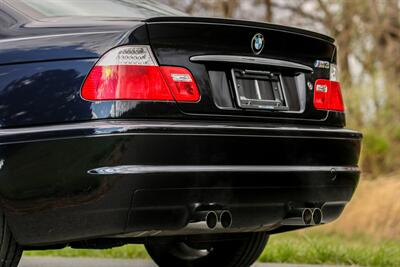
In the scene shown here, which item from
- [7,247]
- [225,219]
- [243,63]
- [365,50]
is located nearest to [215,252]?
[225,219]

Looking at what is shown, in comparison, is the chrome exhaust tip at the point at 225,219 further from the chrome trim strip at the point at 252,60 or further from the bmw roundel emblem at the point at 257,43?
the bmw roundel emblem at the point at 257,43

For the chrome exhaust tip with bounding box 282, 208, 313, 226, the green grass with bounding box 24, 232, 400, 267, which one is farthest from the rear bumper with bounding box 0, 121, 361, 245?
the green grass with bounding box 24, 232, 400, 267

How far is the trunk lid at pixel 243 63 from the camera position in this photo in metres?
4.18

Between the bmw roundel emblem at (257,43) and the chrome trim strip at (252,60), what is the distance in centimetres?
4

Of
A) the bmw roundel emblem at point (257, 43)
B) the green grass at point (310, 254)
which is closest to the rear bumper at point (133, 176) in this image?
the bmw roundel emblem at point (257, 43)

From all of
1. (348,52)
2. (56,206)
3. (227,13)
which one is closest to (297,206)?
(56,206)

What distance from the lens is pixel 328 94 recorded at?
492 cm

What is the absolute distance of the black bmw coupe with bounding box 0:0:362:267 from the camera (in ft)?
12.9

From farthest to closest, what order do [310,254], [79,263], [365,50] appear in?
[365,50]
[310,254]
[79,263]

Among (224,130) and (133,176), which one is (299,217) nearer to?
(224,130)

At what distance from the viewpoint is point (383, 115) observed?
12211 mm

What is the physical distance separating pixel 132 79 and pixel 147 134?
0.85ft

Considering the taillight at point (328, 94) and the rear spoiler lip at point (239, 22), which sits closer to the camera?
the rear spoiler lip at point (239, 22)

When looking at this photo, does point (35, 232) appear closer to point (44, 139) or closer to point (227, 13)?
point (44, 139)
